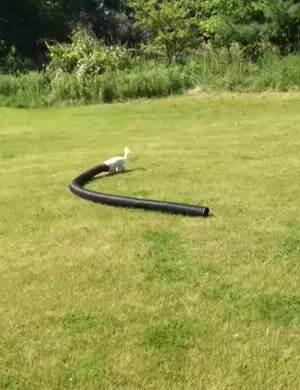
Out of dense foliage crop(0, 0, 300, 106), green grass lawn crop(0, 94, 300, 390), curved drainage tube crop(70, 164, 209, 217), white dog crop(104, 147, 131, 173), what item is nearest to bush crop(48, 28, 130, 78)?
dense foliage crop(0, 0, 300, 106)

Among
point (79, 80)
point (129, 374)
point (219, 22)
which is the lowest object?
point (129, 374)

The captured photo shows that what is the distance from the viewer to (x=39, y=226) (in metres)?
6.03

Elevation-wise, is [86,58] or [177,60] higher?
[86,58]

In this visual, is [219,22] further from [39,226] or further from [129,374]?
[129,374]

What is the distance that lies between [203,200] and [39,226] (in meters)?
1.69

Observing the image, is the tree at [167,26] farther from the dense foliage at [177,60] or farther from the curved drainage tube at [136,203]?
the curved drainage tube at [136,203]

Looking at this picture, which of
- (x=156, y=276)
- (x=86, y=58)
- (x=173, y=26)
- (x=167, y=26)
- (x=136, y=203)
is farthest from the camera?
(x=173, y=26)

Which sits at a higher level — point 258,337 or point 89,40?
point 89,40

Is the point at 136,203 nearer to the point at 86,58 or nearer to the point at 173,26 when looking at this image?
the point at 86,58

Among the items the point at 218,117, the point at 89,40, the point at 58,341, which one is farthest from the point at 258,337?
the point at 89,40

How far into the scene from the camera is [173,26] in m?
22.1

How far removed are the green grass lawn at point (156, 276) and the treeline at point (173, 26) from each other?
39.6 ft

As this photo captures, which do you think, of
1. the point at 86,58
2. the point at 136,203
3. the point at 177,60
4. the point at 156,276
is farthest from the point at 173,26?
the point at 156,276

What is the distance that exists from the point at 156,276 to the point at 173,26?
1860cm
